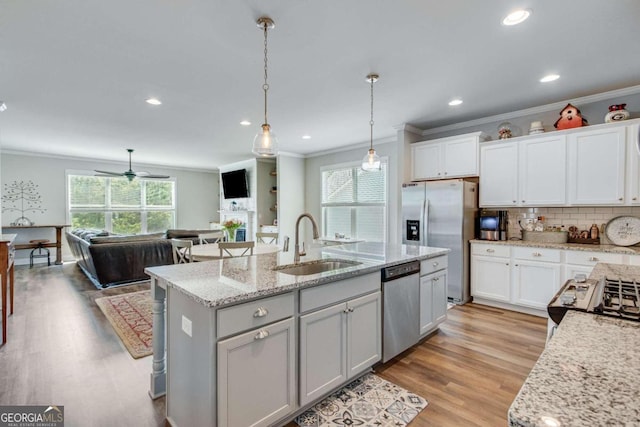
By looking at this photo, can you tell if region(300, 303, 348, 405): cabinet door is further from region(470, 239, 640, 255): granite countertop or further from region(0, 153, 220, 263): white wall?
region(0, 153, 220, 263): white wall

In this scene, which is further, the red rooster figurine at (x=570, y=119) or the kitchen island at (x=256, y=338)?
the red rooster figurine at (x=570, y=119)

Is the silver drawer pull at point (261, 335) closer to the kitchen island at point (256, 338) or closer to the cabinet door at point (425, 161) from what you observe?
the kitchen island at point (256, 338)

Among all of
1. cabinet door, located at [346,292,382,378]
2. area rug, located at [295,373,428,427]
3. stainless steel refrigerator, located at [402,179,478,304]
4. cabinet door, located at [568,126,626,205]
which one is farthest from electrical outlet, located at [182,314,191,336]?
cabinet door, located at [568,126,626,205]

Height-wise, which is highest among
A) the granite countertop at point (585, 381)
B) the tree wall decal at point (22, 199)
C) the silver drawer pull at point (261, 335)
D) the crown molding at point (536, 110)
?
the crown molding at point (536, 110)

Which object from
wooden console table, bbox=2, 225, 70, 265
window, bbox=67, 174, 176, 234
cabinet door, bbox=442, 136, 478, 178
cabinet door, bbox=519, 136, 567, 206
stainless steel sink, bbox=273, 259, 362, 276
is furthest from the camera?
window, bbox=67, 174, 176, 234

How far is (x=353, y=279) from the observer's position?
2.16 metres

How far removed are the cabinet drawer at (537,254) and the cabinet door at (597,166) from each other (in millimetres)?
643

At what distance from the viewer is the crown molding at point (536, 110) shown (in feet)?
11.1

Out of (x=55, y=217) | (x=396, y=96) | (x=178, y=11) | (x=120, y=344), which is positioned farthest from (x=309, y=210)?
(x=55, y=217)

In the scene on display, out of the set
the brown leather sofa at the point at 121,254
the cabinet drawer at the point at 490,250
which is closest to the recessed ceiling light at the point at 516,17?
the cabinet drawer at the point at 490,250

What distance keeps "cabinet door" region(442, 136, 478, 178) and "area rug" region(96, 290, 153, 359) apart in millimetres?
4327

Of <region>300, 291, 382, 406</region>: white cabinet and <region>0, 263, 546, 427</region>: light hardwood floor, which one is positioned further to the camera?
<region>0, 263, 546, 427</region>: light hardwood floor

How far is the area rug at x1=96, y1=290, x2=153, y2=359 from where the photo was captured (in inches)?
114

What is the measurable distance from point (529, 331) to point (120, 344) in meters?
4.18
